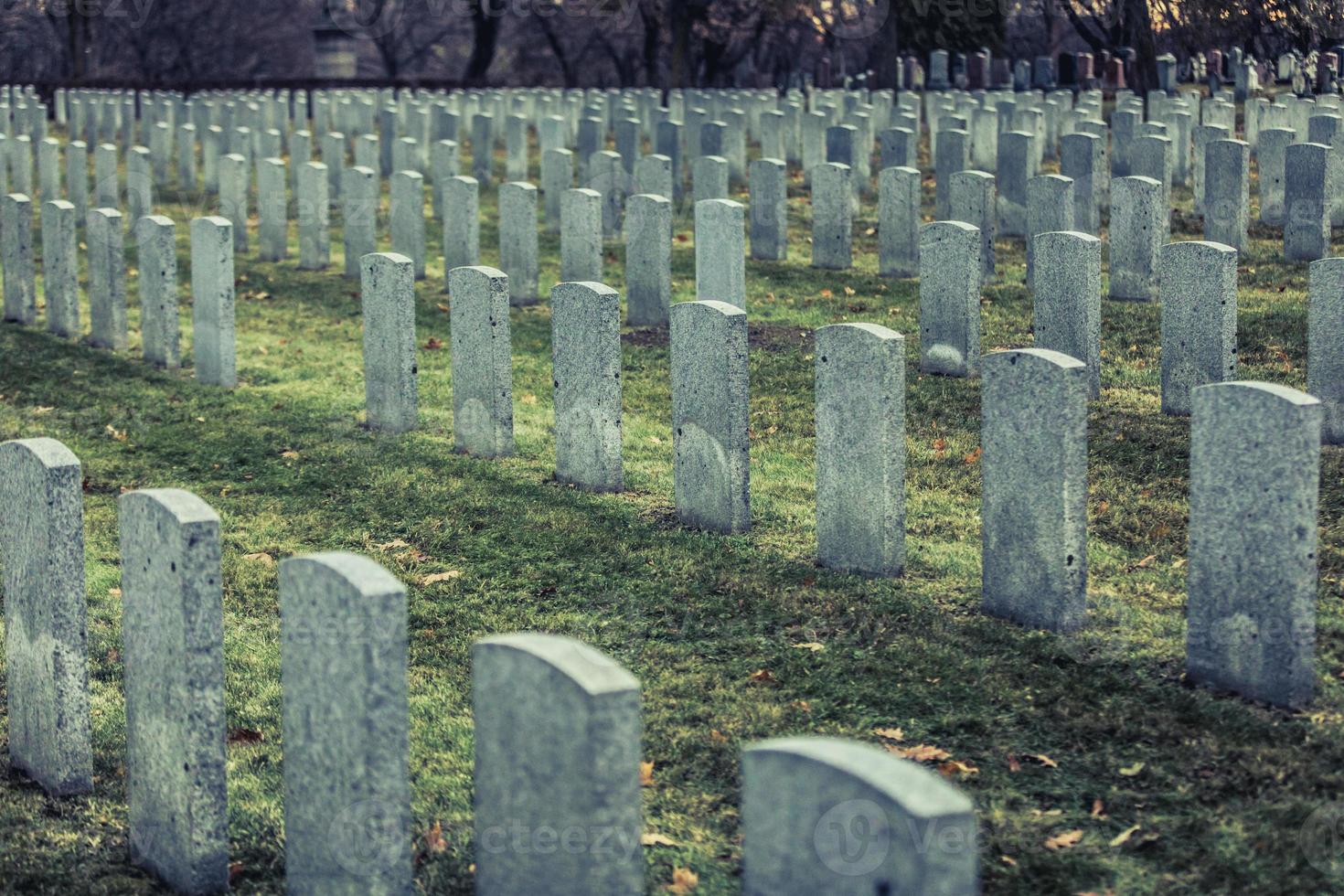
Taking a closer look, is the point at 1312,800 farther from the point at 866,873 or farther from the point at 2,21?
the point at 2,21

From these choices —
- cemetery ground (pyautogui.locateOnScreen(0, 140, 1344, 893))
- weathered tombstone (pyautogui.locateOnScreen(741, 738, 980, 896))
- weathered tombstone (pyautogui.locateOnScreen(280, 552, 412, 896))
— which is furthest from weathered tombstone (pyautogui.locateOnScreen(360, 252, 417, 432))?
weathered tombstone (pyautogui.locateOnScreen(741, 738, 980, 896))

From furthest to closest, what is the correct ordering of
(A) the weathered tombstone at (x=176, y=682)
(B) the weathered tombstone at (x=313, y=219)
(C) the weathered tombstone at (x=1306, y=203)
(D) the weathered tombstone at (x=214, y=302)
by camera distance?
(B) the weathered tombstone at (x=313, y=219), (C) the weathered tombstone at (x=1306, y=203), (D) the weathered tombstone at (x=214, y=302), (A) the weathered tombstone at (x=176, y=682)

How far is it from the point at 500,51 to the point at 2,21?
19.3 metres

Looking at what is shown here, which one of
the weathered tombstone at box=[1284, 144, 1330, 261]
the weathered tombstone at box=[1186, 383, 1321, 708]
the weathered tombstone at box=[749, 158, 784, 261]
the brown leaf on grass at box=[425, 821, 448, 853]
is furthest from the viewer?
the weathered tombstone at box=[749, 158, 784, 261]

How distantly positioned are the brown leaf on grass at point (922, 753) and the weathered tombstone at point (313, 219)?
33.7 feet

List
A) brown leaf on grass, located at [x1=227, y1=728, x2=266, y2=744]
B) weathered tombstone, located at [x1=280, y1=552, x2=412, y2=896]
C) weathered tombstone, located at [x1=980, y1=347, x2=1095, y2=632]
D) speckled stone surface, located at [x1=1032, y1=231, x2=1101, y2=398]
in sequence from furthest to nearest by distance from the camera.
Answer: speckled stone surface, located at [x1=1032, y1=231, x2=1101, y2=398]
weathered tombstone, located at [x1=980, y1=347, x2=1095, y2=632]
brown leaf on grass, located at [x1=227, y1=728, x2=266, y2=744]
weathered tombstone, located at [x1=280, y1=552, x2=412, y2=896]

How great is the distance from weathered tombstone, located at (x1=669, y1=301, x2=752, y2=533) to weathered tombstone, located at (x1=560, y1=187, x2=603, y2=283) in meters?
4.92

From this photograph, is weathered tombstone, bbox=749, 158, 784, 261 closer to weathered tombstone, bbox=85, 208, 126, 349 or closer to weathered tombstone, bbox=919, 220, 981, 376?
weathered tombstone, bbox=919, 220, 981, 376

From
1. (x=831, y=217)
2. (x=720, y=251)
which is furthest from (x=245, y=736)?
(x=831, y=217)

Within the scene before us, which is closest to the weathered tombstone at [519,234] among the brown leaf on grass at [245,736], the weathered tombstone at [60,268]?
the weathered tombstone at [60,268]

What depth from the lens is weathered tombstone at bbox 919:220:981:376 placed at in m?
9.53

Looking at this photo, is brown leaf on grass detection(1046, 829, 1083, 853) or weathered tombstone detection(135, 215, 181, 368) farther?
weathered tombstone detection(135, 215, 181, 368)

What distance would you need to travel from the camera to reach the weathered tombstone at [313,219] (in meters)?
14.5

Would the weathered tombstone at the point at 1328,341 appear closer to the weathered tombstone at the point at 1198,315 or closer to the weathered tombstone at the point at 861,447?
the weathered tombstone at the point at 1198,315
